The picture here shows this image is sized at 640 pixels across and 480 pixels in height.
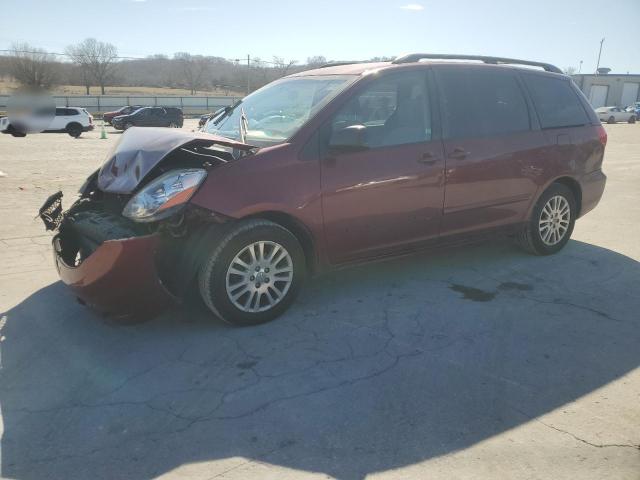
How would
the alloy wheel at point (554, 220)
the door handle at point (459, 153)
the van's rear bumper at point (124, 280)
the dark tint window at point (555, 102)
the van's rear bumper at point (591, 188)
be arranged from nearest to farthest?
the van's rear bumper at point (124, 280), the door handle at point (459, 153), the dark tint window at point (555, 102), the alloy wheel at point (554, 220), the van's rear bumper at point (591, 188)

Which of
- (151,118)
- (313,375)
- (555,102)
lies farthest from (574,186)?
(151,118)

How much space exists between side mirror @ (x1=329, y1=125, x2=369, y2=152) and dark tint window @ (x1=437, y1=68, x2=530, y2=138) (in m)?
1.03

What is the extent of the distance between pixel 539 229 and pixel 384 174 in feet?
7.25

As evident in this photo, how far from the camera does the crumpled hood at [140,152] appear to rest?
365 centimetres

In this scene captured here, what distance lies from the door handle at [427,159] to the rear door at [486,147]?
164 mm

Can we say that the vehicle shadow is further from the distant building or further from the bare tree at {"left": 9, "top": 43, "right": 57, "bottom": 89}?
the distant building

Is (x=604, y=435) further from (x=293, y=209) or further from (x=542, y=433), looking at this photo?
(x=293, y=209)

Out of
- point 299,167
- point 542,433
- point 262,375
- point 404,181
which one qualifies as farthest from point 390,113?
point 542,433

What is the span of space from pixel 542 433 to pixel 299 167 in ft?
7.47

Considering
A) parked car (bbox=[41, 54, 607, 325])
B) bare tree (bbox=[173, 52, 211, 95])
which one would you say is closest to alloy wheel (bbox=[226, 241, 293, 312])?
parked car (bbox=[41, 54, 607, 325])

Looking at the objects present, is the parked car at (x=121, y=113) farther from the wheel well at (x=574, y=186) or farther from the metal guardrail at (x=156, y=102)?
the wheel well at (x=574, y=186)

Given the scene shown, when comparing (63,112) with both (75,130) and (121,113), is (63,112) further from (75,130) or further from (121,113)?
(121,113)

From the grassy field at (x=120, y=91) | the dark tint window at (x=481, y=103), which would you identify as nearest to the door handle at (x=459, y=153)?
the dark tint window at (x=481, y=103)

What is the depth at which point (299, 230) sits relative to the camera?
12.8ft
